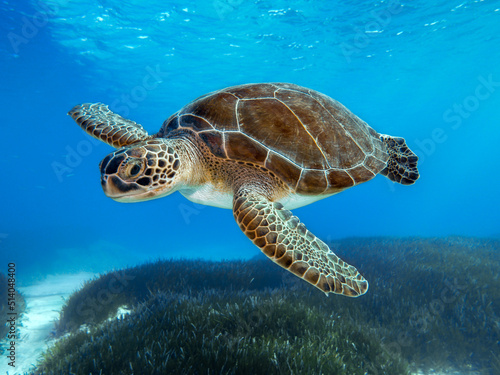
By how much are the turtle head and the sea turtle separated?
0.03ft

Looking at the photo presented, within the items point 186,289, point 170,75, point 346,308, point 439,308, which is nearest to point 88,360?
point 186,289

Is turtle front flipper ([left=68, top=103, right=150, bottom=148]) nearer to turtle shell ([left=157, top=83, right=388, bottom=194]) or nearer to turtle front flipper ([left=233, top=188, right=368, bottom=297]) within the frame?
turtle shell ([left=157, top=83, right=388, bottom=194])

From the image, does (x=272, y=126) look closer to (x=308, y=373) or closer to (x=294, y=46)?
(x=308, y=373)

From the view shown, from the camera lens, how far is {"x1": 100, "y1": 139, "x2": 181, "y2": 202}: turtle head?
8.47 feet

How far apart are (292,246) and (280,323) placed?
6.60ft

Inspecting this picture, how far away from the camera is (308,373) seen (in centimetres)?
290

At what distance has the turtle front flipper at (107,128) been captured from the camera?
3.83m

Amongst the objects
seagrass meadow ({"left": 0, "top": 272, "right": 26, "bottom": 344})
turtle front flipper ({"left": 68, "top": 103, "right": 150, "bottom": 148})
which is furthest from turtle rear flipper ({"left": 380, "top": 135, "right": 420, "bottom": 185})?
seagrass meadow ({"left": 0, "top": 272, "right": 26, "bottom": 344})

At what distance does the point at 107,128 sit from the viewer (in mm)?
3996

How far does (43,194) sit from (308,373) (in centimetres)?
12808

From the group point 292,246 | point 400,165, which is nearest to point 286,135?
point 292,246

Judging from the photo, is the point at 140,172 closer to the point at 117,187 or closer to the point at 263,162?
the point at 117,187

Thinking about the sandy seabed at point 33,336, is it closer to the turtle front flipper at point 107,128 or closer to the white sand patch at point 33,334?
the white sand patch at point 33,334

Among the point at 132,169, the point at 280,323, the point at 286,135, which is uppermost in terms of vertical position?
the point at 286,135
